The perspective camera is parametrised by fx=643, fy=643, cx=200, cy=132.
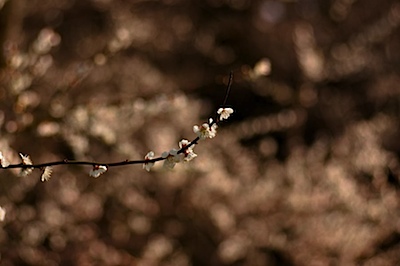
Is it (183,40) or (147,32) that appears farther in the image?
(183,40)

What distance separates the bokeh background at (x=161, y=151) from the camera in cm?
325

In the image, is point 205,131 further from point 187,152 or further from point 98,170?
point 98,170

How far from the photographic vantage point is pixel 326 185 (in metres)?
5.36

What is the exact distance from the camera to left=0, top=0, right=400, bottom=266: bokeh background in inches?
128

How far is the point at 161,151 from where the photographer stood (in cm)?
566

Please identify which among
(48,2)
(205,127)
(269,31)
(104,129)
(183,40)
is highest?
(269,31)

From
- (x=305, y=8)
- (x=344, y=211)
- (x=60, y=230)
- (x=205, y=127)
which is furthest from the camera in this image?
(x=305, y=8)

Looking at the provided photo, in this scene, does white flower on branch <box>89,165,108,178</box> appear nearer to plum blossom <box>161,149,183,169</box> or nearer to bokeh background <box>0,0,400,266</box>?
plum blossom <box>161,149,183,169</box>

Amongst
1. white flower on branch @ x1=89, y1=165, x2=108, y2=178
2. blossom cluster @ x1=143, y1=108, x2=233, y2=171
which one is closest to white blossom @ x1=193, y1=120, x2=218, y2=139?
blossom cluster @ x1=143, y1=108, x2=233, y2=171

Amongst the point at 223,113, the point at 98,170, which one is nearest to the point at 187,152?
the point at 223,113

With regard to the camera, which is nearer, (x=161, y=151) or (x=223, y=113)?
(x=223, y=113)

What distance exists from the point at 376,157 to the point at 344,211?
574 mm

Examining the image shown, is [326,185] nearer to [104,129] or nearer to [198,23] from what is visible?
[104,129]

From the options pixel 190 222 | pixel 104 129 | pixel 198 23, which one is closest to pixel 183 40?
pixel 198 23
